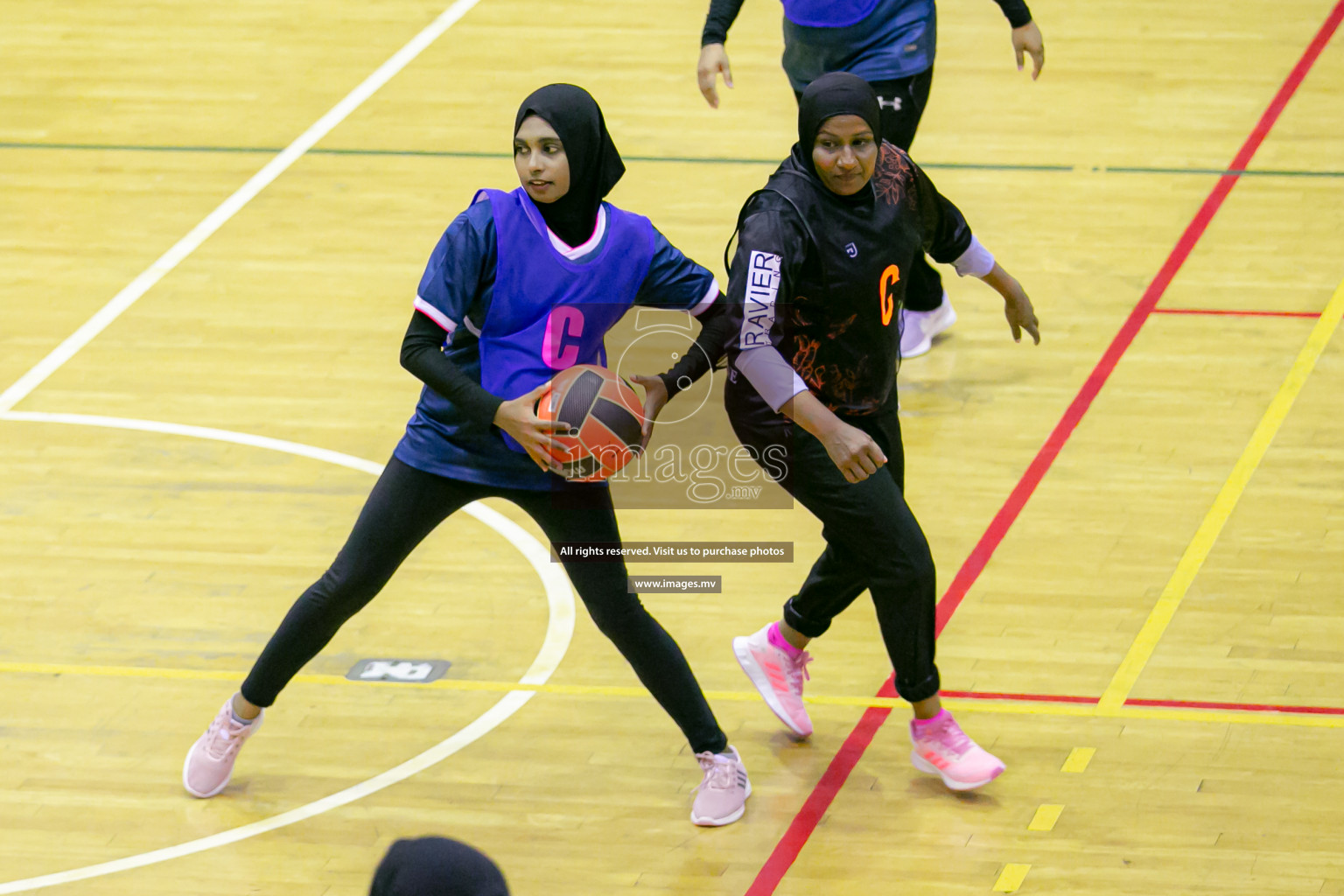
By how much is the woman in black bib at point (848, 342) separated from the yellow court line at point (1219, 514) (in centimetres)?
77

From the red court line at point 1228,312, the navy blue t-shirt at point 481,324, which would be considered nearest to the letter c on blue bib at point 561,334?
the navy blue t-shirt at point 481,324

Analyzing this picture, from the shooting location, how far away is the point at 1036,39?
6.66 metres

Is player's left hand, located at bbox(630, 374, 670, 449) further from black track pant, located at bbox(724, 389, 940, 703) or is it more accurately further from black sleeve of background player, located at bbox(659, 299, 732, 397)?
black track pant, located at bbox(724, 389, 940, 703)

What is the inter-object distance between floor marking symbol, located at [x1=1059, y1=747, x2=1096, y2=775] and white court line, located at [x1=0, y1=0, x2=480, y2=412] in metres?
4.41

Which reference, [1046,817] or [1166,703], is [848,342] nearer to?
[1046,817]

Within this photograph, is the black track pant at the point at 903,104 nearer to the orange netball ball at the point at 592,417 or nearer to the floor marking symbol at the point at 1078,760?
the floor marking symbol at the point at 1078,760

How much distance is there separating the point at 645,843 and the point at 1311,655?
2.14 meters

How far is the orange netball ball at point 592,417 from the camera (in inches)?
161

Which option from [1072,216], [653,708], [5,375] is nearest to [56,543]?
[5,375]

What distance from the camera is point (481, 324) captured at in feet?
13.8

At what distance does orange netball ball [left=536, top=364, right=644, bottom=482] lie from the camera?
4.10 metres

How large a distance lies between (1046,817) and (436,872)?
2.80 metres

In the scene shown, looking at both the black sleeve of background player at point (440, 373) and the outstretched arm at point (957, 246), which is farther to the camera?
the outstretched arm at point (957, 246)

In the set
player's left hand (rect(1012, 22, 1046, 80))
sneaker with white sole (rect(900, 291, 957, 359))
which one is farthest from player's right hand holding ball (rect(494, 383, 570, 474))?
sneaker with white sole (rect(900, 291, 957, 359))
